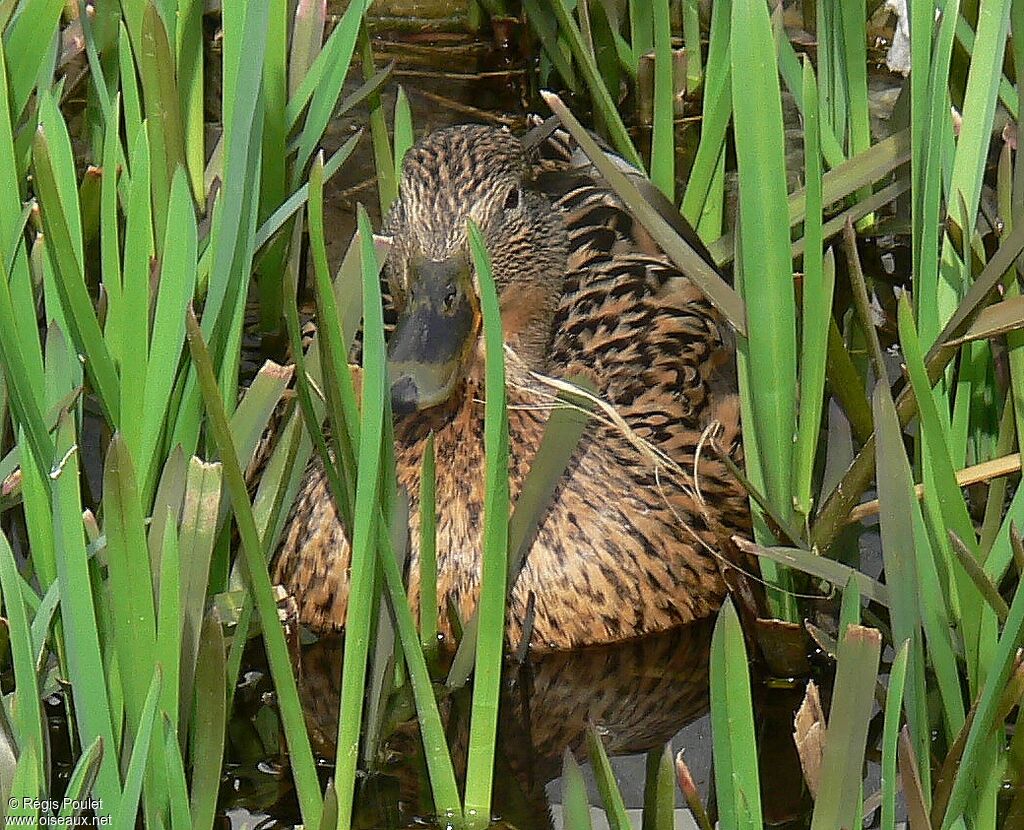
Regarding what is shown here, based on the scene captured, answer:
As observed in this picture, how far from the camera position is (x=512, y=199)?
Answer: 2.96m

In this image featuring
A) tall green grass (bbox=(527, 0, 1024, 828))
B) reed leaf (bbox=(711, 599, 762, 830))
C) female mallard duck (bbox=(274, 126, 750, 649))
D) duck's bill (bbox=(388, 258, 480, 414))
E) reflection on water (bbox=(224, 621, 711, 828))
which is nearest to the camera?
reed leaf (bbox=(711, 599, 762, 830))

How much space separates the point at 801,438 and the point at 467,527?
587mm

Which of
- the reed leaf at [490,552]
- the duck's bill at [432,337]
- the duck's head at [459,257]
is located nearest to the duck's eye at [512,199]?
the duck's head at [459,257]

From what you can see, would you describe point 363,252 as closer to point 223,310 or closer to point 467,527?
point 223,310

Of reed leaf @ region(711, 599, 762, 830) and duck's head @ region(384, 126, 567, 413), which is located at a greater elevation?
duck's head @ region(384, 126, 567, 413)

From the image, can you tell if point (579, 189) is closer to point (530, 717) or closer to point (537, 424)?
point (537, 424)

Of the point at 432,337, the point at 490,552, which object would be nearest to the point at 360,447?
the point at 490,552

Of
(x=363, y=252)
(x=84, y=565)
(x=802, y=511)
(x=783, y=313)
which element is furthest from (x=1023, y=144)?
(x=84, y=565)

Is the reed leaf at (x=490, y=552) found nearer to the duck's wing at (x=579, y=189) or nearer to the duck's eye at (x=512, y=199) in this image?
the duck's eye at (x=512, y=199)

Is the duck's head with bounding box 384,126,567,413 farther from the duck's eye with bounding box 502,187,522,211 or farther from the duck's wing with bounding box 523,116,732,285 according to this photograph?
the duck's wing with bounding box 523,116,732,285

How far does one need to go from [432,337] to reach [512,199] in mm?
490

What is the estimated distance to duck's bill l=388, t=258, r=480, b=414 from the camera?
250 centimetres

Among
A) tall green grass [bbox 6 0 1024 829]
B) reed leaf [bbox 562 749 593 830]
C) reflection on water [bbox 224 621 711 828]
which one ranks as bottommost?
reflection on water [bbox 224 621 711 828]

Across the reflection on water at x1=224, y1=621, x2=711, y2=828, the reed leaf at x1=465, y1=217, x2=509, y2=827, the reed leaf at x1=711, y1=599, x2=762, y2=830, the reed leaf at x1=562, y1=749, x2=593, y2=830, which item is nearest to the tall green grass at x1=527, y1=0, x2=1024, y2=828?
the reed leaf at x1=711, y1=599, x2=762, y2=830
